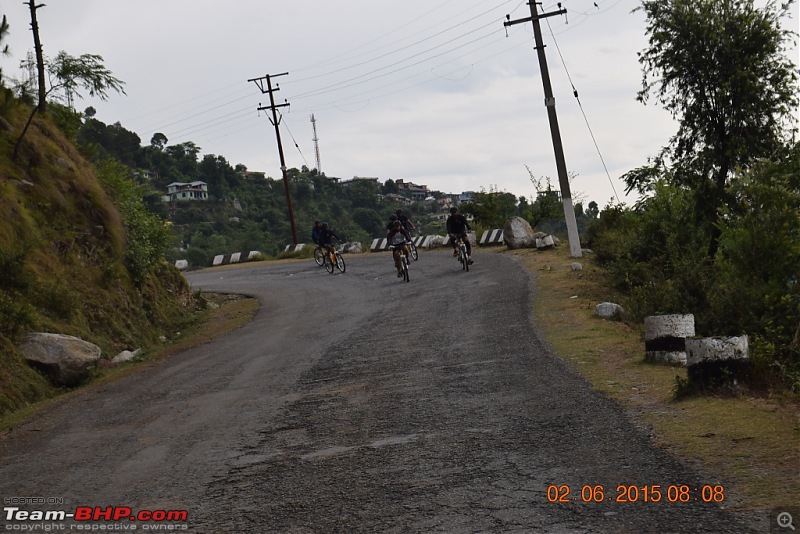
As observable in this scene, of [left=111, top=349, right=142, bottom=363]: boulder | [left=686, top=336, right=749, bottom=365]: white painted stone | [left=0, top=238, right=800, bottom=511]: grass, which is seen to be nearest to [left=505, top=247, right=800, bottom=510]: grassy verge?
[left=0, top=238, right=800, bottom=511]: grass

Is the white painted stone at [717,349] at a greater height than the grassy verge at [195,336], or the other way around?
the white painted stone at [717,349]

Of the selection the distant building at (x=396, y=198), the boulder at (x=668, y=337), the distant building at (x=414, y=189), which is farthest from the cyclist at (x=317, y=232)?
the distant building at (x=414, y=189)

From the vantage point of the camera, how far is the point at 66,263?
62.3ft

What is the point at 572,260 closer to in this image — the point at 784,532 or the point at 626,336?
the point at 626,336

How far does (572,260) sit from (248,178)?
84.4 m

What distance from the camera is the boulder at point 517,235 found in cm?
3325

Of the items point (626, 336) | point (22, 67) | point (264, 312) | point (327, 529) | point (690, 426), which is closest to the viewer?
point (327, 529)

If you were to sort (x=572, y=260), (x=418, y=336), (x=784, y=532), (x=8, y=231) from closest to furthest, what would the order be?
(x=784, y=532) → (x=418, y=336) → (x=8, y=231) → (x=572, y=260)

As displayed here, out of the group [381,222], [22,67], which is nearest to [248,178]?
[381,222]

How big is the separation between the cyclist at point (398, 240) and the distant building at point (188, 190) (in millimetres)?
69553

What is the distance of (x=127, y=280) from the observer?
2078 cm
